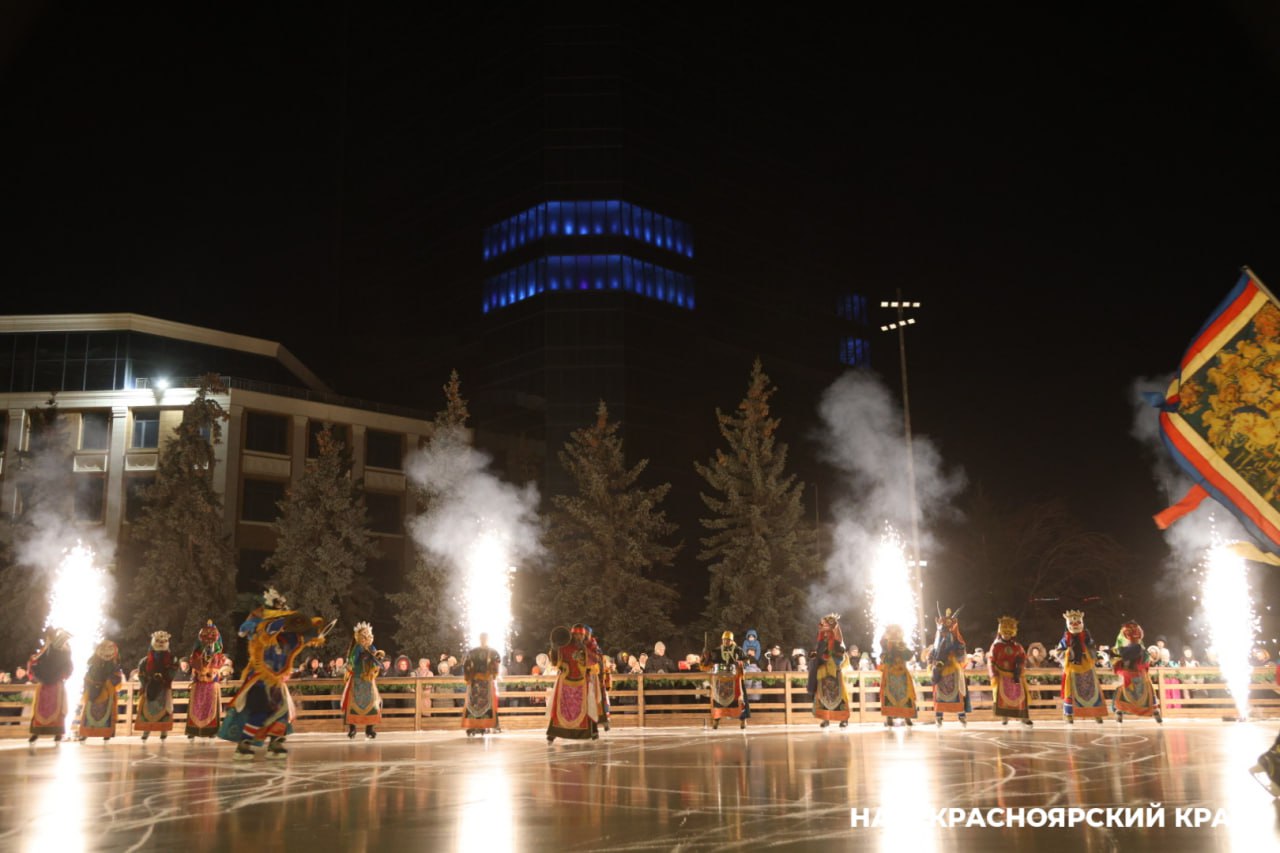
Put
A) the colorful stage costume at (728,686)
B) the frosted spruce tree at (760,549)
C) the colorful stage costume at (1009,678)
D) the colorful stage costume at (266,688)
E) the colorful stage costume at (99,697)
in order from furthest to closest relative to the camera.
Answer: the frosted spruce tree at (760,549) → the colorful stage costume at (728,686) → the colorful stage costume at (1009,678) → the colorful stage costume at (99,697) → the colorful stage costume at (266,688)

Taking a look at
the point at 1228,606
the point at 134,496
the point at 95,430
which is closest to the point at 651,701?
the point at 1228,606

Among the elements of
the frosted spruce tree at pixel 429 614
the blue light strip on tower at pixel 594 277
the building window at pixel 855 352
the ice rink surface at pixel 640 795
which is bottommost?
the ice rink surface at pixel 640 795

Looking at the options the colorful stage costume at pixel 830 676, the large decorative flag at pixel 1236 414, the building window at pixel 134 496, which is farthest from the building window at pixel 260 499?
the large decorative flag at pixel 1236 414

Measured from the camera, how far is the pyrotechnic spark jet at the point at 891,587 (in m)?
35.7

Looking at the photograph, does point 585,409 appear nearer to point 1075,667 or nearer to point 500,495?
point 500,495

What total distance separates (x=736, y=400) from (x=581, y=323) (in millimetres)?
9932

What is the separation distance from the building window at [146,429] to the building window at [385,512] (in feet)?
28.9

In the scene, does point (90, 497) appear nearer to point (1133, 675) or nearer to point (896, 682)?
point (896, 682)

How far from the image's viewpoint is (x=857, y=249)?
69000 millimetres

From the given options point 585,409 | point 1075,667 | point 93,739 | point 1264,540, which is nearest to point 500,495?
point 585,409

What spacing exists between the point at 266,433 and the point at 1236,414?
42.5m

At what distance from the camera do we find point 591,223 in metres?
58.2

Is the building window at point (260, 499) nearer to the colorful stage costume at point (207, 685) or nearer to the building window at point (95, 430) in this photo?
the building window at point (95, 430)

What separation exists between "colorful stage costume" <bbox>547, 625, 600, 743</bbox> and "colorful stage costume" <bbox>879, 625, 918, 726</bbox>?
22.0 ft
